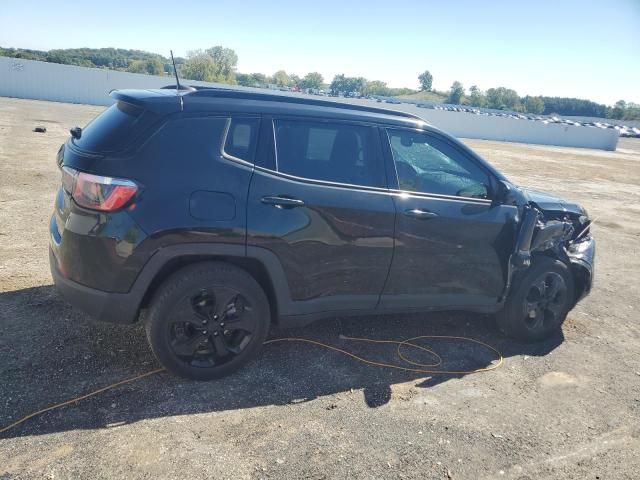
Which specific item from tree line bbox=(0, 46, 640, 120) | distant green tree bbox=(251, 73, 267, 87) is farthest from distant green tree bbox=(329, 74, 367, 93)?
distant green tree bbox=(251, 73, 267, 87)

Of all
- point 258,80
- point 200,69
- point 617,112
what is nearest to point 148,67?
point 200,69

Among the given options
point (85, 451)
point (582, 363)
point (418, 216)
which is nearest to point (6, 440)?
point (85, 451)

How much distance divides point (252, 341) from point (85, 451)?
47.9 inches

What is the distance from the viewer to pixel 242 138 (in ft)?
11.0

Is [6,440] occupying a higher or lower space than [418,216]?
lower

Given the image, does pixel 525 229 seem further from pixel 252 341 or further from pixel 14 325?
pixel 14 325

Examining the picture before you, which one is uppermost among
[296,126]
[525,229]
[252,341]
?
[296,126]

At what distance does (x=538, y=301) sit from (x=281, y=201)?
2.68 metres

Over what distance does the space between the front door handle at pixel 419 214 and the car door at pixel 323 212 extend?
0.15m

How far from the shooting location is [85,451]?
8.81ft

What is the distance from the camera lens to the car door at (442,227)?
3.80 m

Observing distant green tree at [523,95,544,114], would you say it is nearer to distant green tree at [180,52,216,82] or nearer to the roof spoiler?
distant green tree at [180,52,216,82]

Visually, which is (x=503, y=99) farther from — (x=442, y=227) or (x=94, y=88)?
(x=442, y=227)

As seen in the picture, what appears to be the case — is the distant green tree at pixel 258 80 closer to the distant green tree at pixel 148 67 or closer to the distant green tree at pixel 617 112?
the distant green tree at pixel 148 67
